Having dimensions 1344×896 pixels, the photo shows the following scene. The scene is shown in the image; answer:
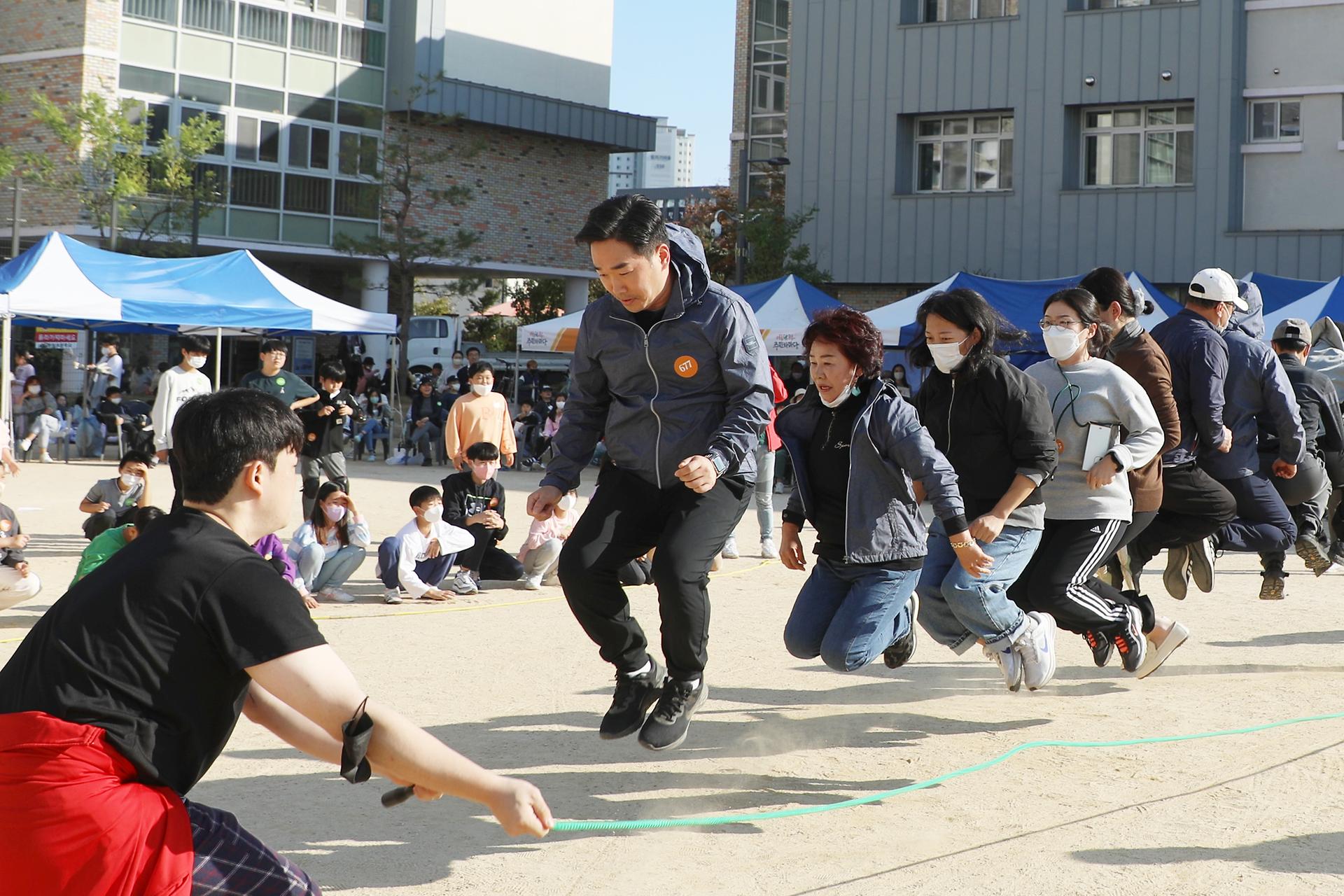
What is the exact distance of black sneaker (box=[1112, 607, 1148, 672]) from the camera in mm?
5910

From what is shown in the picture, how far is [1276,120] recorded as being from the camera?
24953 mm

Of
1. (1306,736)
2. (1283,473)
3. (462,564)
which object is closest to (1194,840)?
(1306,736)

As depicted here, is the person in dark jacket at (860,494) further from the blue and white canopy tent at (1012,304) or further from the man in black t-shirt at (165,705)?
the blue and white canopy tent at (1012,304)

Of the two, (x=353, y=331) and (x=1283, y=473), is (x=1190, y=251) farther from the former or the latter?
(x=1283, y=473)

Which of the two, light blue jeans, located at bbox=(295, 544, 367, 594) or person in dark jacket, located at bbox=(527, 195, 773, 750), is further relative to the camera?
light blue jeans, located at bbox=(295, 544, 367, 594)

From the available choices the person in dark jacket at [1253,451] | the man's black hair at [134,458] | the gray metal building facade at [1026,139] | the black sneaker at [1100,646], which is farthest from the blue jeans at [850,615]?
the gray metal building facade at [1026,139]

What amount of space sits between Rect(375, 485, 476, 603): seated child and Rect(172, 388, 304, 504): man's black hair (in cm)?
677

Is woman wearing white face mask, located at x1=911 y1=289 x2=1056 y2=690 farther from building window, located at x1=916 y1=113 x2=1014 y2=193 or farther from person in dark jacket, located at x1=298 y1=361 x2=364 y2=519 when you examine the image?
building window, located at x1=916 y1=113 x2=1014 y2=193

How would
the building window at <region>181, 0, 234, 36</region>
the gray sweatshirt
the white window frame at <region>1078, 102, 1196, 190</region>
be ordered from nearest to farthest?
the gray sweatshirt, the white window frame at <region>1078, 102, 1196, 190</region>, the building window at <region>181, 0, 234, 36</region>

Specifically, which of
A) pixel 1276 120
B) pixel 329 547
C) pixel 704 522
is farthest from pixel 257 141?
pixel 704 522

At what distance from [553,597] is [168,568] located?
292 inches

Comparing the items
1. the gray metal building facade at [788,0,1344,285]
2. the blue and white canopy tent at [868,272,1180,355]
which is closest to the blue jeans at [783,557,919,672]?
the blue and white canopy tent at [868,272,1180,355]

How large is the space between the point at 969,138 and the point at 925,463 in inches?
918

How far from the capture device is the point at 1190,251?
25.2 metres
